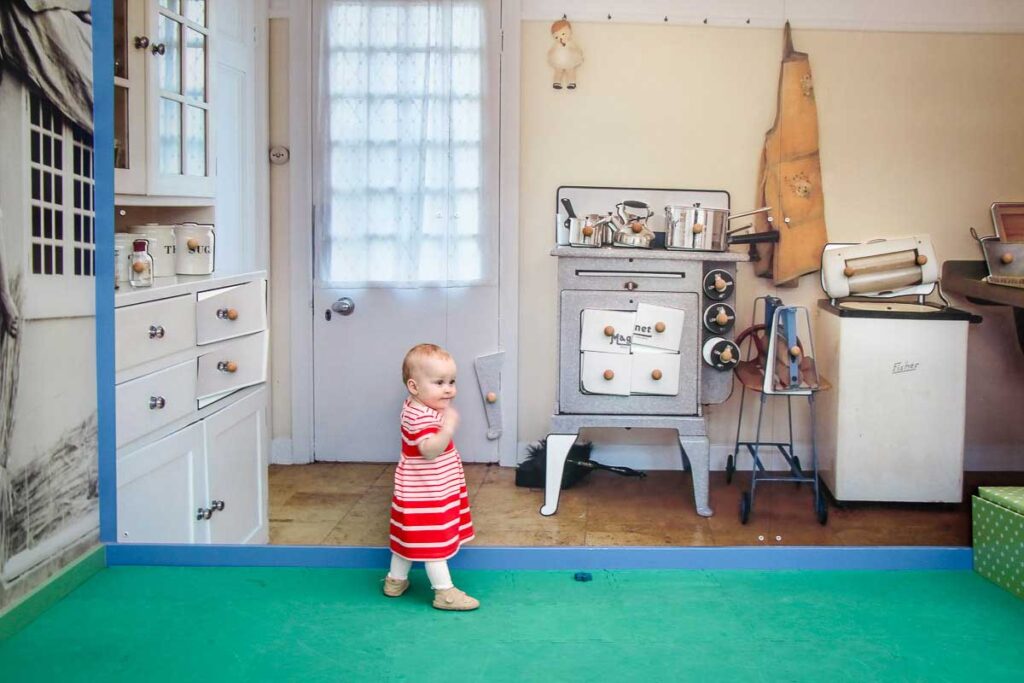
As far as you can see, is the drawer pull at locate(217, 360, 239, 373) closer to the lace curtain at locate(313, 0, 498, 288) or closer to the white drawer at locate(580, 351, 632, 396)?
the lace curtain at locate(313, 0, 498, 288)

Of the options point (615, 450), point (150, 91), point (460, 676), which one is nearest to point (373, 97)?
point (150, 91)

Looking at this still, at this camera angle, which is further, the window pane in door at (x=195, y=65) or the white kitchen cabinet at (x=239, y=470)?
the white kitchen cabinet at (x=239, y=470)

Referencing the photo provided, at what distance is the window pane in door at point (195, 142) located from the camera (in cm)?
271

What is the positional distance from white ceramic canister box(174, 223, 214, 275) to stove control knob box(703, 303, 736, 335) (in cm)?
141

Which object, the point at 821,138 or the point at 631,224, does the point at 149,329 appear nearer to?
the point at 631,224

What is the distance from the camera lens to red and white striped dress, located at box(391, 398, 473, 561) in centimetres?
246

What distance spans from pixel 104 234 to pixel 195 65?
47cm

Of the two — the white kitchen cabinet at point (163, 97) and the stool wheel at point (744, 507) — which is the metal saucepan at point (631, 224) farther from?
the white kitchen cabinet at point (163, 97)

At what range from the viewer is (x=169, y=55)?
8.79 ft

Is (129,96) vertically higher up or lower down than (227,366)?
higher up

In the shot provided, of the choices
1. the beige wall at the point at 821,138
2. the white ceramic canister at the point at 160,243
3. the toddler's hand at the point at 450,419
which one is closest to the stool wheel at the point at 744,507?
the beige wall at the point at 821,138

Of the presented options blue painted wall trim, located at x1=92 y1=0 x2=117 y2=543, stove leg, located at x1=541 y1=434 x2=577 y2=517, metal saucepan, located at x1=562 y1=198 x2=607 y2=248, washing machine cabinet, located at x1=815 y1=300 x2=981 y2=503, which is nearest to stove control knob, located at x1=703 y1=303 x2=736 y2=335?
washing machine cabinet, located at x1=815 y1=300 x2=981 y2=503

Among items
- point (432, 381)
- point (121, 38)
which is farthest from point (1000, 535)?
point (121, 38)

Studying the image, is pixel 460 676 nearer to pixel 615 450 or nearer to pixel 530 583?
pixel 530 583
